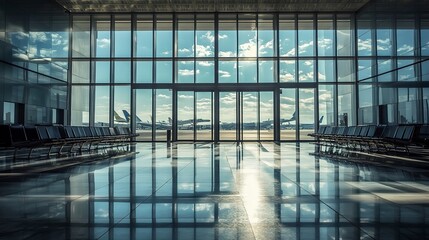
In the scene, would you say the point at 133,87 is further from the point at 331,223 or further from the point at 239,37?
the point at 331,223

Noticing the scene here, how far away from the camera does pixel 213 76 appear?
912 inches

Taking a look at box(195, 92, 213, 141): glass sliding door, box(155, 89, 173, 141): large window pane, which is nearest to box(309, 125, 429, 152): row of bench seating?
box(195, 92, 213, 141): glass sliding door

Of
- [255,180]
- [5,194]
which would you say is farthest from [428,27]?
[5,194]

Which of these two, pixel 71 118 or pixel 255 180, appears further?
pixel 71 118

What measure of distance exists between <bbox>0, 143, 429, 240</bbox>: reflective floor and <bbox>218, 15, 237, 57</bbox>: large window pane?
1747cm

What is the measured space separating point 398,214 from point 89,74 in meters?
22.1

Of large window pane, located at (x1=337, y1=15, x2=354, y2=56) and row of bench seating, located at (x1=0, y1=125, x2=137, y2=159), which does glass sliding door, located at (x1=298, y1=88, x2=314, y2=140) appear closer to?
large window pane, located at (x1=337, y1=15, x2=354, y2=56)

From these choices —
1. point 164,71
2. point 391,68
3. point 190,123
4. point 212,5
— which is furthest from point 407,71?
point 164,71

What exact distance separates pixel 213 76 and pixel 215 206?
19432mm

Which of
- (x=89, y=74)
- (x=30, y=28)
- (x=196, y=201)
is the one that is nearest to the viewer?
(x=196, y=201)

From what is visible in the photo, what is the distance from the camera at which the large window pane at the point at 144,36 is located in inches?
915

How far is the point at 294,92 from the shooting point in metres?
23.2

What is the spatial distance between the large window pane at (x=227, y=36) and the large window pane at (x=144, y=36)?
455 cm

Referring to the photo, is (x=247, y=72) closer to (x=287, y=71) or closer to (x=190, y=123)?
(x=287, y=71)
